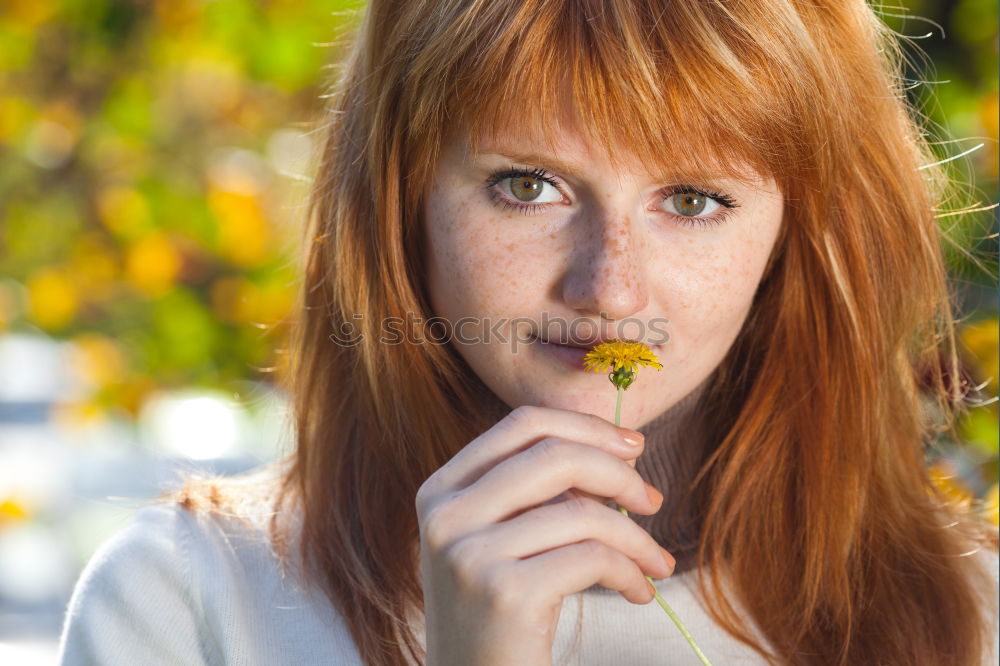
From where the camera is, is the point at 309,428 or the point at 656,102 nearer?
the point at 656,102

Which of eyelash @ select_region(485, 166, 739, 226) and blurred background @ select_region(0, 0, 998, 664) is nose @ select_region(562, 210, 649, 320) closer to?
eyelash @ select_region(485, 166, 739, 226)

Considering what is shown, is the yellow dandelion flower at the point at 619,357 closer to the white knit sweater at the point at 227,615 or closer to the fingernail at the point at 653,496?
the fingernail at the point at 653,496

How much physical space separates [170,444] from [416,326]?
1.11m

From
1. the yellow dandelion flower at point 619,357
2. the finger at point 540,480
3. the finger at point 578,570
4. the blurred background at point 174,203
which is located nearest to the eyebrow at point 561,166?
the yellow dandelion flower at point 619,357

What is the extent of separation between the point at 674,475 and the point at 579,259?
48 cm

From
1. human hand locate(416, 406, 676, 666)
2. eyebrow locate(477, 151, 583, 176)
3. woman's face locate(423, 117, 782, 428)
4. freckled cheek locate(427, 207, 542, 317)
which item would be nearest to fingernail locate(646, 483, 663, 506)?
human hand locate(416, 406, 676, 666)

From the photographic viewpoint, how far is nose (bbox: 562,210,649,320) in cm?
112

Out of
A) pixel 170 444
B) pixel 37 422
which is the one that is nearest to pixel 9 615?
pixel 37 422

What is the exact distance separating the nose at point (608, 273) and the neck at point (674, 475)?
367 millimetres

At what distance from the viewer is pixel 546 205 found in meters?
1.18

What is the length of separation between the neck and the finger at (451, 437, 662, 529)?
0.40 m

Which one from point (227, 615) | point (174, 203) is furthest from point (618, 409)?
point (174, 203)

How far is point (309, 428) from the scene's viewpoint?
1500mm

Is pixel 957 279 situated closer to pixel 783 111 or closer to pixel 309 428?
pixel 783 111
